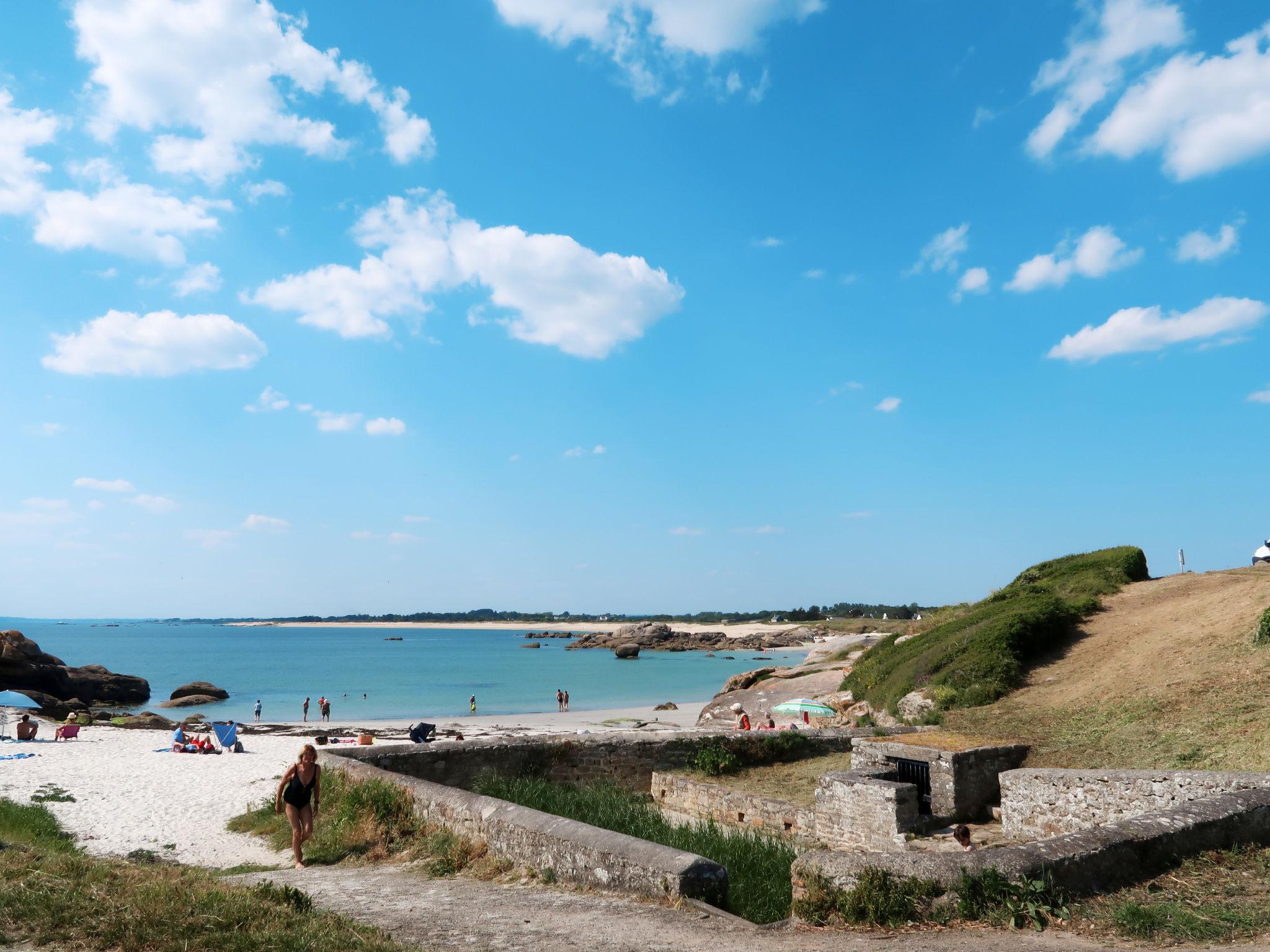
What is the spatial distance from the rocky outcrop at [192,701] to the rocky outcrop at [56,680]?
3.88m

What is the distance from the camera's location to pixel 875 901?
5.46 metres

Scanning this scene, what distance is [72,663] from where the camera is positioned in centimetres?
9438

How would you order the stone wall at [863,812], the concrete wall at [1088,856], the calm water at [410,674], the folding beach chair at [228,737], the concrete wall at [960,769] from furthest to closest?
the calm water at [410,674], the folding beach chair at [228,737], the concrete wall at [960,769], the stone wall at [863,812], the concrete wall at [1088,856]

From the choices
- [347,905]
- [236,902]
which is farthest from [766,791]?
[236,902]

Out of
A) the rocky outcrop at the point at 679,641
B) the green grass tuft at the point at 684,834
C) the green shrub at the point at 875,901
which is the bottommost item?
the rocky outcrop at the point at 679,641

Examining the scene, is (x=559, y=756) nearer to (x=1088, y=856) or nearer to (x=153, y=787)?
(x=1088, y=856)

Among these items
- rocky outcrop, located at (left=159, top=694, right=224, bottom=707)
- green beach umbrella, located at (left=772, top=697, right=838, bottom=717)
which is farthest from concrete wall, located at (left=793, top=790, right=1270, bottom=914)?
rocky outcrop, located at (left=159, top=694, right=224, bottom=707)

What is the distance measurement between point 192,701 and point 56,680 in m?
8.92

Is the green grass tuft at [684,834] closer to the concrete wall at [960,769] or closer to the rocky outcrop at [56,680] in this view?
the concrete wall at [960,769]

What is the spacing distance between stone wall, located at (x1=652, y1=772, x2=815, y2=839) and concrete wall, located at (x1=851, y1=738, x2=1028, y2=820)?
6.15 feet

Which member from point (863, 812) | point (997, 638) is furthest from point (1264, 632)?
point (863, 812)

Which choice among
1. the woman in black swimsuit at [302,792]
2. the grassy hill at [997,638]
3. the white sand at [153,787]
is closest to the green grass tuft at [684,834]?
the woman in black swimsuit at [302,792]

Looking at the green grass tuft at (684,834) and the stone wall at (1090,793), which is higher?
the stone wall at (1090,793)

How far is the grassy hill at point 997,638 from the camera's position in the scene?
2044 cm
